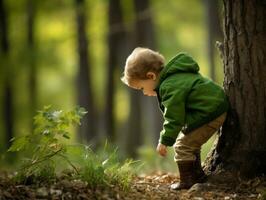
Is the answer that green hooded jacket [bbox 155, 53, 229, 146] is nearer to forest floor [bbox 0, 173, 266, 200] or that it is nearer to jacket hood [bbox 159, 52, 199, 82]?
jacket hood [bbox 159, 52, 199, 82]

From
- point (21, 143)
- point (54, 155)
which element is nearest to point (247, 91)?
point (54, 155)

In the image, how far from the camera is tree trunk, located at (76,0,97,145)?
15.9 m

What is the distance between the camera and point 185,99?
16.5 feet

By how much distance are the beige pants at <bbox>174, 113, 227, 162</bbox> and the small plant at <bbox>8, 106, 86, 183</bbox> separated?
3.00ft

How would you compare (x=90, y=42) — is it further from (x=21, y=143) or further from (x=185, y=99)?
(x=21, y=143)

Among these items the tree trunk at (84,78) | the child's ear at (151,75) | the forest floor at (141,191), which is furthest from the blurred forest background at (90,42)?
the forest floor at (141,191)

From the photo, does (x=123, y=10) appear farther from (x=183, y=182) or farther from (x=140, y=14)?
(x=183, y=182)

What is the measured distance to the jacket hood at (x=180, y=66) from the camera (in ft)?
17.0

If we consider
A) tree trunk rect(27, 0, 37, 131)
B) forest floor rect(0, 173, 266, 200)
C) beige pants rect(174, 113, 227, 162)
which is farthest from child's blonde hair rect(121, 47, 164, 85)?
tree trunk rect(27, 0, 37, 131)

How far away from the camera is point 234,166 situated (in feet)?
17.2

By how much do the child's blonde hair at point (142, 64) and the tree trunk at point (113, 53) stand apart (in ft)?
37.6

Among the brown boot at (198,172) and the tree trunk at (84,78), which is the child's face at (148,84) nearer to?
the brown boot at (198,172)

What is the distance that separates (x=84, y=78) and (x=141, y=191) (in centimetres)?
1171

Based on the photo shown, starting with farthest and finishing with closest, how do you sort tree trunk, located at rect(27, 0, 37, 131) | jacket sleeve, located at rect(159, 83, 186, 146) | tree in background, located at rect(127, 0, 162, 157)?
tree trunk, located at rect(27, 0, 37, 131), tree in background, located at rect(127, 0, 162, 157), jacket sleeve, located at rect(159, 83, 186, 146)
